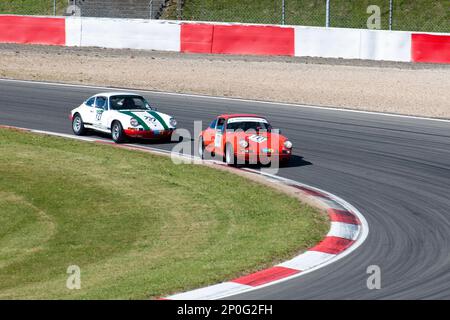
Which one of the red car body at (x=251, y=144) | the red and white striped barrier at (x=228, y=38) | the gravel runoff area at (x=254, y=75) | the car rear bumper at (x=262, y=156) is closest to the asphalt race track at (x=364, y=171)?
the car rear bumper at (x=262, y=156)

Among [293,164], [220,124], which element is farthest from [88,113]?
[293,164]

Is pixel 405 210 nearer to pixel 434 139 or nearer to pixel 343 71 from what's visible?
A: pixel 434 139

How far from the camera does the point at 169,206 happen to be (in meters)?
17.5

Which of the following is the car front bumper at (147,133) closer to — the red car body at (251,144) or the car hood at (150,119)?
the car hood at (150,119)

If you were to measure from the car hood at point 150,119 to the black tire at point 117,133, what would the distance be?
0.96 feet

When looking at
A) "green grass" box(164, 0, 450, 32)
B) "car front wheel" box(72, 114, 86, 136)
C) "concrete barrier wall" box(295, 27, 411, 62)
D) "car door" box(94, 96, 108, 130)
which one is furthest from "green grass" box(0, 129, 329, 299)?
"green grass" box(164, 0, 450, 32)

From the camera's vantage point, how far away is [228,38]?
120 feet

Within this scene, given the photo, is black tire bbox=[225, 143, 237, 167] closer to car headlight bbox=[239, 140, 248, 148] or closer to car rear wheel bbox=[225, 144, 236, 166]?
car rear wheel bbox=[225, 144, 236, 166]

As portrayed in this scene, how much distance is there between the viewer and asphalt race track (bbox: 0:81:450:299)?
1231 cm

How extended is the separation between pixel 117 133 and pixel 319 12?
17035mm

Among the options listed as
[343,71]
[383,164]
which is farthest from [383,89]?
[383,164]

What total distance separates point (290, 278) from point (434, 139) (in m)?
12.4

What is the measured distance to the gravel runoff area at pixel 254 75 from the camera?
30078 mm

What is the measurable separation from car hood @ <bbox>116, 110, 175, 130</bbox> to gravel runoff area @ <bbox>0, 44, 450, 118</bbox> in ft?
25.4
